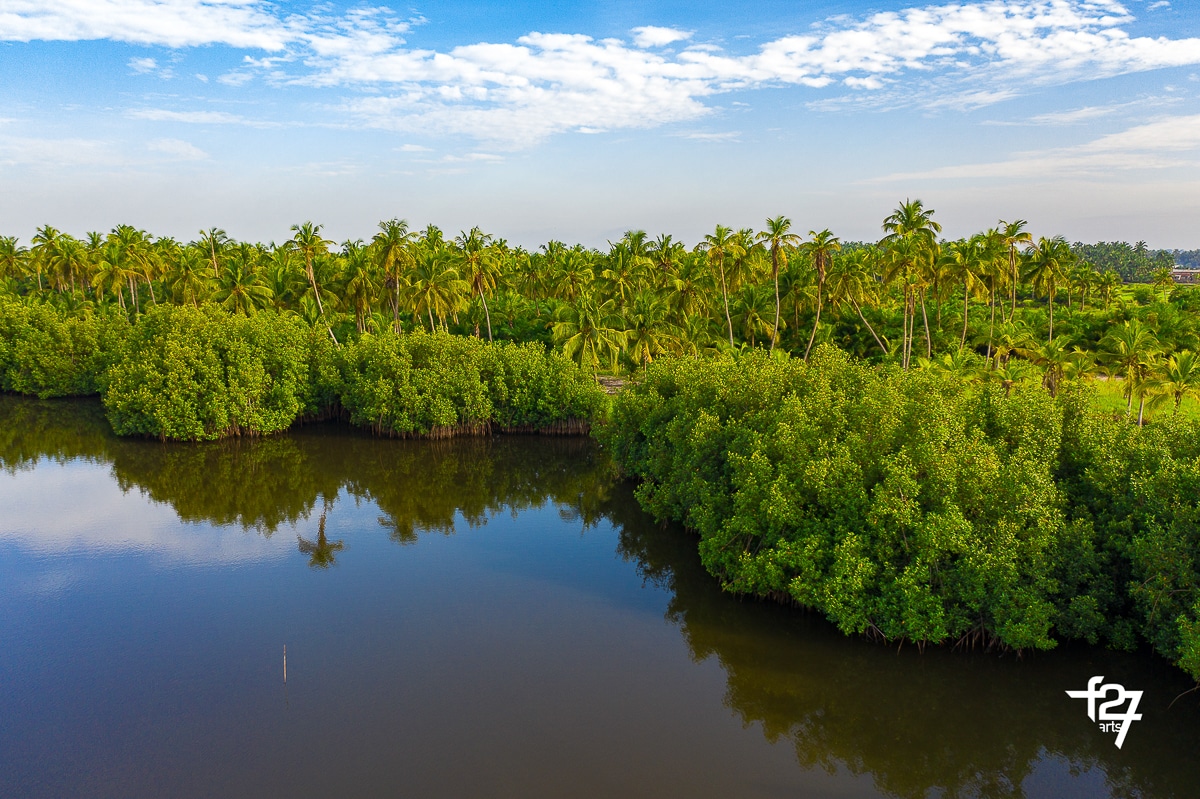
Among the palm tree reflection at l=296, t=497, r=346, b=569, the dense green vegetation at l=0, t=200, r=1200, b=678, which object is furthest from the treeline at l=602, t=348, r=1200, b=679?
the palm tree reflection at l=296, t=497, r=346, b=569

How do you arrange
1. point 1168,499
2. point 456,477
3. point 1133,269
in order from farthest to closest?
point 1133,269, point 456,477, point 1168,499

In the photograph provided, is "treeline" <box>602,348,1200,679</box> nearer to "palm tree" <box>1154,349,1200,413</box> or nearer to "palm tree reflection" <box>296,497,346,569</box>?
"palm tree reflection" <box>296,497,346,569</box>

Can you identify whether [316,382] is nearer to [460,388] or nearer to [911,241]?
[460,388]

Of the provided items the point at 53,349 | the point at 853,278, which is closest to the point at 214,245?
the point at 53,349

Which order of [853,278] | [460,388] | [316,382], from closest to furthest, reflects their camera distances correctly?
1. [460,388]
2. [316,382]
3. [853,278]

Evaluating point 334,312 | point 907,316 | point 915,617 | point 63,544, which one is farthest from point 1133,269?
point 63,544

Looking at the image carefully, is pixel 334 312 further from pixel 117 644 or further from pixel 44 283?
pixel 44 283

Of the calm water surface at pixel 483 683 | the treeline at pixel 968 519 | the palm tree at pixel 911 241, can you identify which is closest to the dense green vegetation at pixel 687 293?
the palm tree at pixel 911 241
